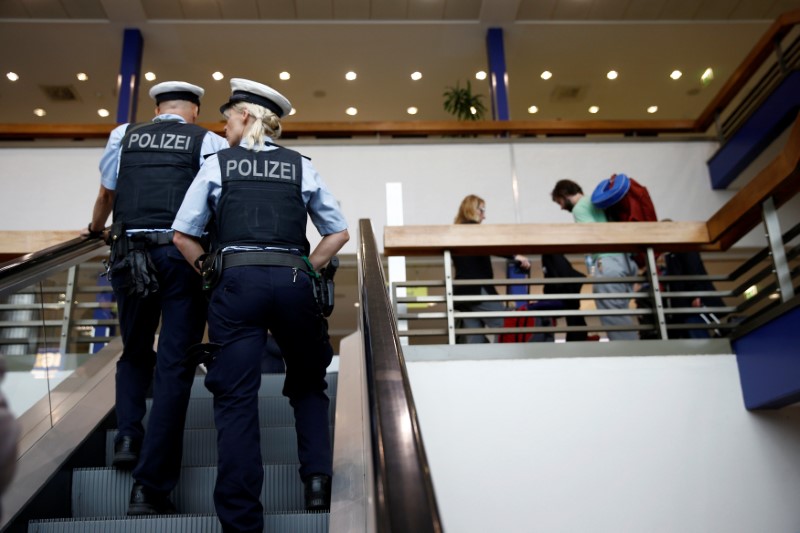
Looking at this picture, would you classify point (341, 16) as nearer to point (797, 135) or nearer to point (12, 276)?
point (797, 135)

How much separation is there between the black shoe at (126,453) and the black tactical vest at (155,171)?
763 mm

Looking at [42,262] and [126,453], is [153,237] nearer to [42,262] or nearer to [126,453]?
[42,262]

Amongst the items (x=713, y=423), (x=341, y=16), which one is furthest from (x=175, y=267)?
(x=341, y=16)

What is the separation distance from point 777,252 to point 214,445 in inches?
108

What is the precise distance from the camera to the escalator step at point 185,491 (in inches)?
88.6

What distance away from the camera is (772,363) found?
311 centimetres

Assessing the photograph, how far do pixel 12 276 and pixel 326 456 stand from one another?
1.15 meters

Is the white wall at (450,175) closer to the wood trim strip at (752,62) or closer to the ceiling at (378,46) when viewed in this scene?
the wood trim strip at (752,62)

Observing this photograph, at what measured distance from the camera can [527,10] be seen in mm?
8992

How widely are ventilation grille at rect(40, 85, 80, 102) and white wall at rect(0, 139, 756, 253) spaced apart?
16.6 ft

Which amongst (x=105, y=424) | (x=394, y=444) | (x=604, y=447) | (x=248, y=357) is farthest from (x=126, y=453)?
(x=604, y=447)

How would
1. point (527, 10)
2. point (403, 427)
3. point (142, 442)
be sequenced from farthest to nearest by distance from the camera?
point (527, 10) < point (142, 442) < point (403, 427)

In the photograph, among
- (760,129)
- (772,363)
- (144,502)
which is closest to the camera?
(144,502)

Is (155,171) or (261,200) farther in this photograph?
(155,171)
